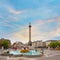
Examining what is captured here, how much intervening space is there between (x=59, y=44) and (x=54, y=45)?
453 centimetres

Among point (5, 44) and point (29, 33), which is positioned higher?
point (29, 33)

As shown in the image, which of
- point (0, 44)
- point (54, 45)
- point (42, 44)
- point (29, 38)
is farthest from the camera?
point (42, 44)

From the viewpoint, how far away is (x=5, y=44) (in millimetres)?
97625

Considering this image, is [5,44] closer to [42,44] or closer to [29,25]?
[29,25]

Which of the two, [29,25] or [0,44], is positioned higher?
[29,25]

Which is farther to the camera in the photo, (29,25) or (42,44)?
(42,44)

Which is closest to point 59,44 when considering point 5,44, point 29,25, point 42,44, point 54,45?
point 54,45

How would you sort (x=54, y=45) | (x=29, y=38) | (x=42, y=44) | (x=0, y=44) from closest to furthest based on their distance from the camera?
1. (x=0, y=44)
2. (x=29, y=38)
3. (x=54, y=45)
4. (x=42, y=44)

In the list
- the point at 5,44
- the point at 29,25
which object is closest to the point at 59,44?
the point at 29,25

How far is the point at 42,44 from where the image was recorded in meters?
198

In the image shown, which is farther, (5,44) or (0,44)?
(5,44)

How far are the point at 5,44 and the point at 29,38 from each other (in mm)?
13773

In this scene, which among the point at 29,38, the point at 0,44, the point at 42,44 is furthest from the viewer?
the point at 42,44

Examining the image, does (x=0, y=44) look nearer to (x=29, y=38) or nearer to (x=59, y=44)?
(x=29, y=38)
